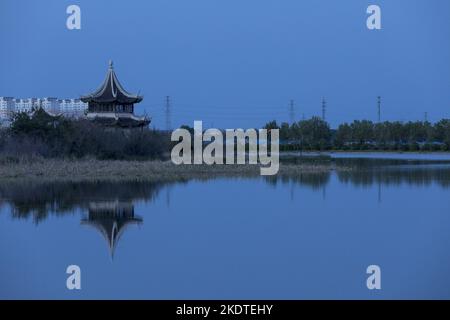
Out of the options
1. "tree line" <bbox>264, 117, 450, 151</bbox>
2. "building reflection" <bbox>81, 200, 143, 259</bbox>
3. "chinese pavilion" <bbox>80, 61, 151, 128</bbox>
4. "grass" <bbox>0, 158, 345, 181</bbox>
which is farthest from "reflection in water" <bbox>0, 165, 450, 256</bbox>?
"tree line" <bbox>264, 117, 450, 151</bbox>

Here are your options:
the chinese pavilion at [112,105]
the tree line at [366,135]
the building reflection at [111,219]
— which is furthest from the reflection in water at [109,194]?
the tree line at [366,135]

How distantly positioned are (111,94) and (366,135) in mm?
33913

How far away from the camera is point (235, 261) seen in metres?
10.1

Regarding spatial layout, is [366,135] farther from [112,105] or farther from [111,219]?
[111,219]

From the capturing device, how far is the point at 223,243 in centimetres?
1147

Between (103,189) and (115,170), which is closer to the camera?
(103,189)

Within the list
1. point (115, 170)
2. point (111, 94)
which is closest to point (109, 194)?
point (115, 170)

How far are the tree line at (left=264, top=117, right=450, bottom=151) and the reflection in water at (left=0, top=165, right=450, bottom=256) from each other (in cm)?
3477

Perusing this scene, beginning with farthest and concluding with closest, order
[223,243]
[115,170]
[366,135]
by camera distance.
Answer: [366,135]
[115,170]
[223,243]

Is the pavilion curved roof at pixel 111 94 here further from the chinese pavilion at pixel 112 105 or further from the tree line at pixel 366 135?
the tree line at pixel 366 135

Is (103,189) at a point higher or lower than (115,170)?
lower

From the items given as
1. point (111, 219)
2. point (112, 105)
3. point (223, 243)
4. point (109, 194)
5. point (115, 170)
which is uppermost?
point (112, 105)

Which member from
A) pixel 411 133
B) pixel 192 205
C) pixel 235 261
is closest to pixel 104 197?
pixel 192 205
